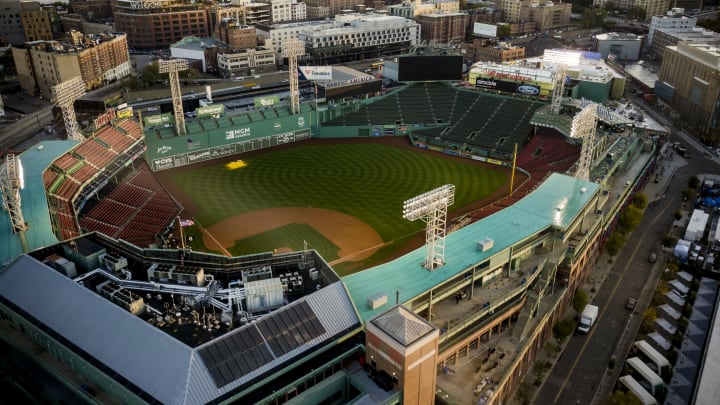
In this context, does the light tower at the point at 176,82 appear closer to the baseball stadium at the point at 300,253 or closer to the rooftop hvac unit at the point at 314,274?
the baseball stadium at the point at 300,253

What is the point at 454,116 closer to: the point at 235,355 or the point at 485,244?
the point at 485,244

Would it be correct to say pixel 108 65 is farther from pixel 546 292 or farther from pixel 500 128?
pixel 546 292

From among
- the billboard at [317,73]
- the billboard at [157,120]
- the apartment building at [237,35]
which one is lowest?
the billboard at [157,120]

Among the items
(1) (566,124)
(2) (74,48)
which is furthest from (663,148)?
(2) (74,48)

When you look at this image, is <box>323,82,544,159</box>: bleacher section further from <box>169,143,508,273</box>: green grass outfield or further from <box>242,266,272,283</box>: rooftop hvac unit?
<box>242,266,272,283</box>: rooftop hvac unit

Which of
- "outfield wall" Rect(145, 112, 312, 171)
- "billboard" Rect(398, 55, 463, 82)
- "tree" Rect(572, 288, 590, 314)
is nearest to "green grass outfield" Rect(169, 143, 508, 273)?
"outfield wall" Rect(145, 112, 312, 171)

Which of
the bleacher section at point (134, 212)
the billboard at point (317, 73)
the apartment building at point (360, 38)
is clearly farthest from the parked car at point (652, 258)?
the apartment building at point (360, 38)

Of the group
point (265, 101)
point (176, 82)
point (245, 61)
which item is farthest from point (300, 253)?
point (245, 61)
